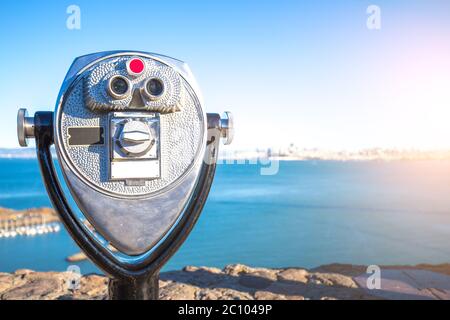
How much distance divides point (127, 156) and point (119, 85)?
23 cm

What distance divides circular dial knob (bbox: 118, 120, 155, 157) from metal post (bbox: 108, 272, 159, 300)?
1.42 feet

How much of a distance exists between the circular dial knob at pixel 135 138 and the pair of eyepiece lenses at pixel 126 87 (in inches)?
3.9

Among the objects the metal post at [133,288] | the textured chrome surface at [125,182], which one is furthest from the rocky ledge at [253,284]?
the textured chrome surface at [125,182]

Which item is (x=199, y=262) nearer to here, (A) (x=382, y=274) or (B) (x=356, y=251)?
(B) (x=356, y=251)

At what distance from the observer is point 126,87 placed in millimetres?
1454

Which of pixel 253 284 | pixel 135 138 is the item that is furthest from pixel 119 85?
pixel 253 284

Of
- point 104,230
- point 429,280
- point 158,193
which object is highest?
point 158,193

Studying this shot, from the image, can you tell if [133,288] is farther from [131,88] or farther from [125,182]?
[131,88]

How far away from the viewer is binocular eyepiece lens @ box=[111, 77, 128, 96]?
1440mm

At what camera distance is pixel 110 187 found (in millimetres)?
1465

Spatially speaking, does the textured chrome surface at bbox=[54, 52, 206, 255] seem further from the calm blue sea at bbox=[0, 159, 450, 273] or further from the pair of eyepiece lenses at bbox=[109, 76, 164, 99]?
the calm blue sea at bbox=[0, 159, 450, 273]

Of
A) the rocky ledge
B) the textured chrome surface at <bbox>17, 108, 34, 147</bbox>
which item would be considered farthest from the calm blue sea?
the textured chrome surface at <bbox>17, 108, 34, 147</bbox>

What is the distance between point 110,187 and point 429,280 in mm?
3411
